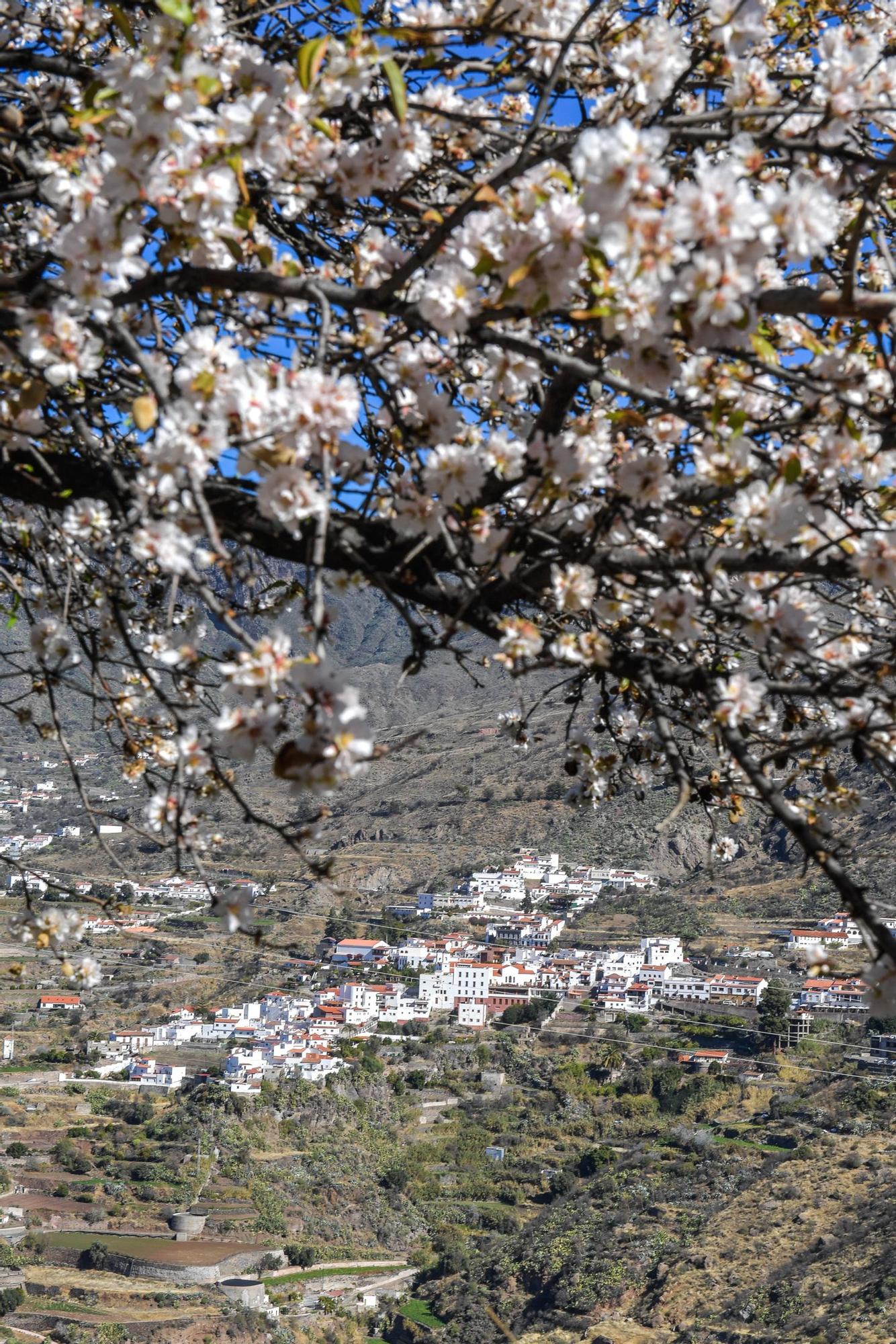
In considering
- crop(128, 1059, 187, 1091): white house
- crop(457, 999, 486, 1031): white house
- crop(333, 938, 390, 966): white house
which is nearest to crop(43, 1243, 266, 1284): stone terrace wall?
crop(128, 1059, 187, 1091): white house

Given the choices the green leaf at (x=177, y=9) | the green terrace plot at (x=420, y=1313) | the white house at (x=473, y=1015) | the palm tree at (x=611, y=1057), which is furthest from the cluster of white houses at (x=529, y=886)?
the green leaf at (x=177, y=9)

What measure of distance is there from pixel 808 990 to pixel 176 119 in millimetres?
38448

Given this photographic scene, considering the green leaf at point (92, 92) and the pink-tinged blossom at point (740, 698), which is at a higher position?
the green leaf at point (92, 92)

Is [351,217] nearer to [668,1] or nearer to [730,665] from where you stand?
[668,1]

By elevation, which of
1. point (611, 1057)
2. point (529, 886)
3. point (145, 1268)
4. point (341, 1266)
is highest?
point (529, 886)

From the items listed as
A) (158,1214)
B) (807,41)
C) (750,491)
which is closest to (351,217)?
(750,491)

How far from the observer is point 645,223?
138cm

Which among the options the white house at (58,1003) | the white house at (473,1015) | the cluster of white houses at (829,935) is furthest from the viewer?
the white house at (473,1015)

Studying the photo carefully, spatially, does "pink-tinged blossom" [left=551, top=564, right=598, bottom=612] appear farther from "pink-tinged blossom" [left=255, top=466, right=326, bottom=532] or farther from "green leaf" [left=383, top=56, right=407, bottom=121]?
"green leaf" [left=383, top=56, right=407, bottom=121]

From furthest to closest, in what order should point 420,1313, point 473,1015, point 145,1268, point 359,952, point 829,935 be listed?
point 359,952
point 473,1015
point 829,935
point 420,1313
point 145,1268

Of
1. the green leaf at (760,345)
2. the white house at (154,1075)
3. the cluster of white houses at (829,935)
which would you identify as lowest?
the white house at (154,1075)

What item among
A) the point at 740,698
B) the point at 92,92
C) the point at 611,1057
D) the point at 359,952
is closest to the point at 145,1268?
the point at 611,1057

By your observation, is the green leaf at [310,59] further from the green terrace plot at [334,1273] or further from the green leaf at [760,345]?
the green terrace plot at [334,1273]

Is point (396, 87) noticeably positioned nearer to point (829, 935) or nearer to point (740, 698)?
point (740, 698)
